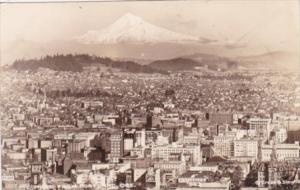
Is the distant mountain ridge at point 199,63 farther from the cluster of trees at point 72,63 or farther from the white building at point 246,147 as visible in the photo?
the white building at point 246,147

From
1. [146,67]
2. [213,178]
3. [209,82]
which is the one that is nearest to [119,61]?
[146,67]

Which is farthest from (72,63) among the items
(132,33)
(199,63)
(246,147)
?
(246,147)

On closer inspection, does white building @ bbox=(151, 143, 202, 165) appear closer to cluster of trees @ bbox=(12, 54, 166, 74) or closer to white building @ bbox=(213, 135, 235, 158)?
white building @ bbox=(213, 135, 235, 158)

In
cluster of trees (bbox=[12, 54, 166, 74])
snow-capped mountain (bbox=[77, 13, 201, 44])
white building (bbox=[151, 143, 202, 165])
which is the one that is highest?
snow-capped mountain (bbox=[77, 13, 201, 44])

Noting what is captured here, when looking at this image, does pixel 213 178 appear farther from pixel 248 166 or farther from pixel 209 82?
pixel 209 82

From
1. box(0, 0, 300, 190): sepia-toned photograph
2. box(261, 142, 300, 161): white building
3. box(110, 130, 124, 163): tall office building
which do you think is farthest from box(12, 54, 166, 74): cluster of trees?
box(261, 142, 300, 161): white building

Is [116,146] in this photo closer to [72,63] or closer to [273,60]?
[72,63]

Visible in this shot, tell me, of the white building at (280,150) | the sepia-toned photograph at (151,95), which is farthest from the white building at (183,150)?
the white building at (280,150)
